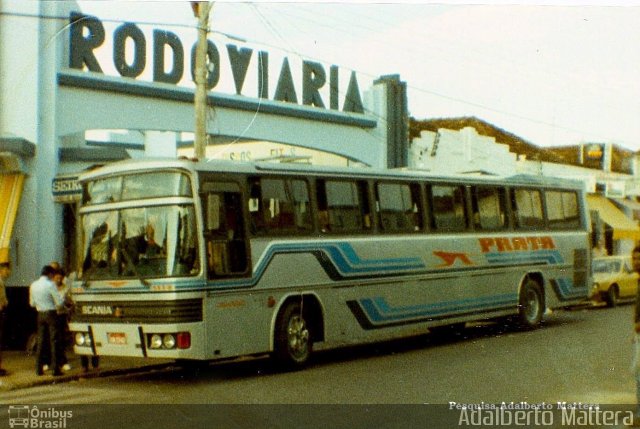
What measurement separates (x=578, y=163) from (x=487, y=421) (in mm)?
11925

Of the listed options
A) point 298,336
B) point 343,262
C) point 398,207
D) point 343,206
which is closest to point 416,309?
point 398,207

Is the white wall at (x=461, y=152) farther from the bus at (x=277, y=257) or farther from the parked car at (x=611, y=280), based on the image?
the bus at (x=277, y=257)

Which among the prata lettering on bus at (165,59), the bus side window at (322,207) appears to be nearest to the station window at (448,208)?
the bus side window at (322,207)

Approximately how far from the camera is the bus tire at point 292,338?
12680 mm

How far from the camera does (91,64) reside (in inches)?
618

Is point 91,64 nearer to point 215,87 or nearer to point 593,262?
point 215,87

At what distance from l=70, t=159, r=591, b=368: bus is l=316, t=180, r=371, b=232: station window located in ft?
0.07

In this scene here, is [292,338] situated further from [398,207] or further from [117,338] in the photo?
[398,207]

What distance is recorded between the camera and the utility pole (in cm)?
1405

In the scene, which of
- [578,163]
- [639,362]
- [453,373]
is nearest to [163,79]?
[453,373]

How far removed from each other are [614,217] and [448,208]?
3218 millimetres

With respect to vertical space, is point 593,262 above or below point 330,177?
below

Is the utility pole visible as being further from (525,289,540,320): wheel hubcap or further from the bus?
(525,289,540,320): wheel hubcap

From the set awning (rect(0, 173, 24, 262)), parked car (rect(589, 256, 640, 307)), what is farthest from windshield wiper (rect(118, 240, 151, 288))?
parked car (rect(589, 256, 640, 307))
